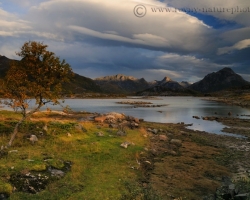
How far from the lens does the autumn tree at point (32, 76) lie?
21.1 m

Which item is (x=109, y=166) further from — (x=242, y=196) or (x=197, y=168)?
(x=242, y=196)

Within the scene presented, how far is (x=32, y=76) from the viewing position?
22.1 meters

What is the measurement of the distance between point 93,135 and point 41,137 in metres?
6.68

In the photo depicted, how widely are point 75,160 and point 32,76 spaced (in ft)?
28.9

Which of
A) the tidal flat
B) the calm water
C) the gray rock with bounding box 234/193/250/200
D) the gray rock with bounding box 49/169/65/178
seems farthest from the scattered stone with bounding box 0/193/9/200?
the calm water

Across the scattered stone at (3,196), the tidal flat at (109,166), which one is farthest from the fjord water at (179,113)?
the scattered stone at (3,196)

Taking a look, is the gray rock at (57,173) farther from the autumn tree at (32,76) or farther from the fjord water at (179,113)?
the fjord water at (179,113)

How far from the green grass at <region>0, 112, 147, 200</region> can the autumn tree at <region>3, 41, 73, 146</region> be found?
11.5 ft

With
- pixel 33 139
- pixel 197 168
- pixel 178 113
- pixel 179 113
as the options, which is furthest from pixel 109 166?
pixel 179 113

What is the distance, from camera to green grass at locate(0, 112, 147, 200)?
15.0 meters

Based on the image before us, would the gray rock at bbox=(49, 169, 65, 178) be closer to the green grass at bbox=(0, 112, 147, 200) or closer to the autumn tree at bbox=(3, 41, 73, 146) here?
the green grass at bbox=(0, 112, 147, 200)

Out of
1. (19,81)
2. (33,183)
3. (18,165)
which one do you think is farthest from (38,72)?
(33,183)

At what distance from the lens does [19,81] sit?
2123 cm

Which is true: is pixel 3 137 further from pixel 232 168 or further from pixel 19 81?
pixel 232 168
